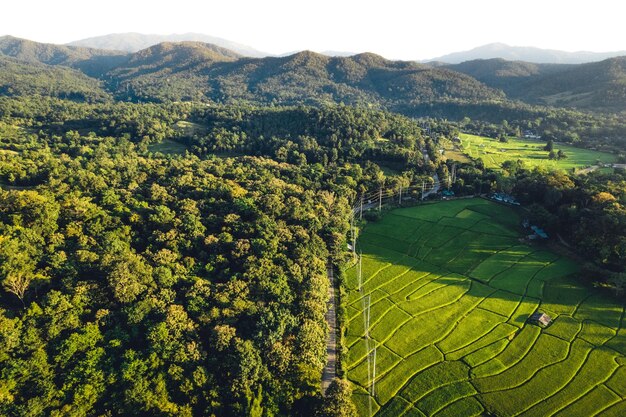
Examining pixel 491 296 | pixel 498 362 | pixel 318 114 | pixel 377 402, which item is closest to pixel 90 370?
pixel 377 402

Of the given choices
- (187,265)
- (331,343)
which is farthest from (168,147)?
(331,343)

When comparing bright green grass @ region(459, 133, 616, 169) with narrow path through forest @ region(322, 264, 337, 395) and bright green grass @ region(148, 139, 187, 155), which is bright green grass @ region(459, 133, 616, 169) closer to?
narrow path through forest @ region(322, 264, 337, 395)

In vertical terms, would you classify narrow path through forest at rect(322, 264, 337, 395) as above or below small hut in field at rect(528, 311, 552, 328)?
below

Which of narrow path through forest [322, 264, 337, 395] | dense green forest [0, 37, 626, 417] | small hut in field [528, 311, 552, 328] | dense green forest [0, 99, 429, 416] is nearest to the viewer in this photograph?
dense green forest [0, 99, 429, 416]

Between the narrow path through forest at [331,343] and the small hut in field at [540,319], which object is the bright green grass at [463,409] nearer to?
the narrow path through forest at [331,343]

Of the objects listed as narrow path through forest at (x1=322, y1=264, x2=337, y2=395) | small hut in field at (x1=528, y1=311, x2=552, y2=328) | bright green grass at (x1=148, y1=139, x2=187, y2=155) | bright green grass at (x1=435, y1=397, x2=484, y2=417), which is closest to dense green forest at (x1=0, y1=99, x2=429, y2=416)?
narrow path through forest at (x1=322, y1=264, x2=337, y2=395)
